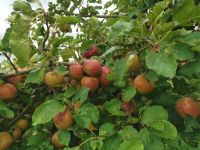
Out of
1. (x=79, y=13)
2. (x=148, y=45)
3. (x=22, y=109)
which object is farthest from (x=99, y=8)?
(x=148, y=45)

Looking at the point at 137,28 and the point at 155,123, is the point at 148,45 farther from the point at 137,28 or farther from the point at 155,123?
the point at 155,123

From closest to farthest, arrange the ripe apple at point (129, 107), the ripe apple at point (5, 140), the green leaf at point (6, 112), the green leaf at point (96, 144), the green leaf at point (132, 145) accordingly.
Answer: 1. the green leaf at point (132, 145)
2. the green leaf at point (96, 144)
3. the ripe apple at point (129, 107)
4. the green leaf at point (6, 112)
5. the ripe apple at point (5, 140)

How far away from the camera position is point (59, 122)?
188 cm

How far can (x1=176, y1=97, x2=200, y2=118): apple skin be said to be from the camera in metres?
1.81

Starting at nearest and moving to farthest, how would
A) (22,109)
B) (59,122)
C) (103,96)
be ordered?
(59,122) → (103,96) → (22,109)

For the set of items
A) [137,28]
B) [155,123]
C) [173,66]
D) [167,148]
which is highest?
[137,28]

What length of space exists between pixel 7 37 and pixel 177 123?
89 centimetres

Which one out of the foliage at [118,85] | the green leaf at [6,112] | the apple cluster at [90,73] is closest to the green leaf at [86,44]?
the foliage at [118,85]

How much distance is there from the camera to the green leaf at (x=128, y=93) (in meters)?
1.80

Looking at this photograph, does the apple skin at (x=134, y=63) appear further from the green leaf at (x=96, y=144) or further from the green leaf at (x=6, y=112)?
the green leaf at (x=6, y=112)

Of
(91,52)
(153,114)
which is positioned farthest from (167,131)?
(91,52)

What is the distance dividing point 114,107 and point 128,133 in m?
0.18

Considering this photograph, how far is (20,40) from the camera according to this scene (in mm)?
1810

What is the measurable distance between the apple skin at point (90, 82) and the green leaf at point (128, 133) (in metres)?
0.26
